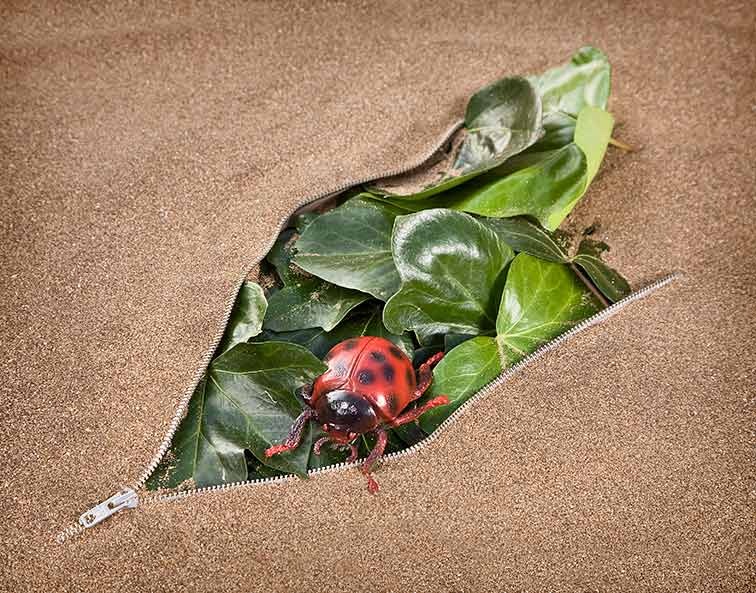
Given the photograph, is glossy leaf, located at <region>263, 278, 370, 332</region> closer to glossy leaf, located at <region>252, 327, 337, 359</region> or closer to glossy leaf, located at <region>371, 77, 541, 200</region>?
glossy leaf, located at <region>252, 327, 337, 359</region>

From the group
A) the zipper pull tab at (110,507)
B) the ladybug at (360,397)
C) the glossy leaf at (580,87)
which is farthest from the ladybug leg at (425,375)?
the glossy leaf at (580,87)

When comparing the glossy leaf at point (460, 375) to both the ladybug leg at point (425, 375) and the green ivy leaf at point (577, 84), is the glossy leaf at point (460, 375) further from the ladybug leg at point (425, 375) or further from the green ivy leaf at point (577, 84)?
the green ivy leaf at point (577, 84)

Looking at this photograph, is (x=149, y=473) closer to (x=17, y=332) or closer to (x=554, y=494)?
(x=17, y=332)

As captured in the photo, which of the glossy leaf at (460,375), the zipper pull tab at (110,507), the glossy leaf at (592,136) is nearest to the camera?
the zipper pull tab at (110,507)

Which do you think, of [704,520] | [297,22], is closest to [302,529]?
[704,520]

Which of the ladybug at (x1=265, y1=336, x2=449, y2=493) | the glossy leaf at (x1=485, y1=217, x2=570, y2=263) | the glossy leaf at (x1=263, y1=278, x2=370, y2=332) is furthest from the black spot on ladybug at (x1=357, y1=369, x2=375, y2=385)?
the glossy leaf at (x1=485, y1=217, x2=570, y2=263)
